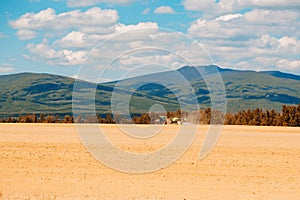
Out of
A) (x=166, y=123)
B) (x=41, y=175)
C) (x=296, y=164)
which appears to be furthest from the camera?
(x=166, y=123)

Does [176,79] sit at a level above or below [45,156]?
above

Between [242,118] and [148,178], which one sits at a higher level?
[242,118]

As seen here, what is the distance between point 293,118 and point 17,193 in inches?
3418

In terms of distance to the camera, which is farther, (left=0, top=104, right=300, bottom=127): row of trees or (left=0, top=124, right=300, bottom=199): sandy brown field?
(left=0, top=104, right=300, bottom=127): row of trees

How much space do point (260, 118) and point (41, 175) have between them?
273ft

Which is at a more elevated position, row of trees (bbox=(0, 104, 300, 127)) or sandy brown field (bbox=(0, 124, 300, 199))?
row of trees (bbox=(0, 104, 300, 127))

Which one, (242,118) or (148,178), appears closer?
(148,178)

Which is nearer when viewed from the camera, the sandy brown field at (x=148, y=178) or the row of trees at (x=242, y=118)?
the sandy brown field at (x=148, y=178)

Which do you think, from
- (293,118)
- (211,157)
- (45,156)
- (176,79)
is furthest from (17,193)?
(293,118)

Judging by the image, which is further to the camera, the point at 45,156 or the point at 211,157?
the point at 211,157

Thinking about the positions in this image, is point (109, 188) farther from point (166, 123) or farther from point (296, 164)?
point (166, 123)

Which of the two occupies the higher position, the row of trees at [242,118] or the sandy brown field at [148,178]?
the row of trees at [242,118]

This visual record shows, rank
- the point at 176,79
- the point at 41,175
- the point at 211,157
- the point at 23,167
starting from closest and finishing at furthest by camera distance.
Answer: the point at 41,175 → the point at 23,167 → the point at 211,157 → the point at 176,79

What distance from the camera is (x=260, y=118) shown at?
4043 inches
